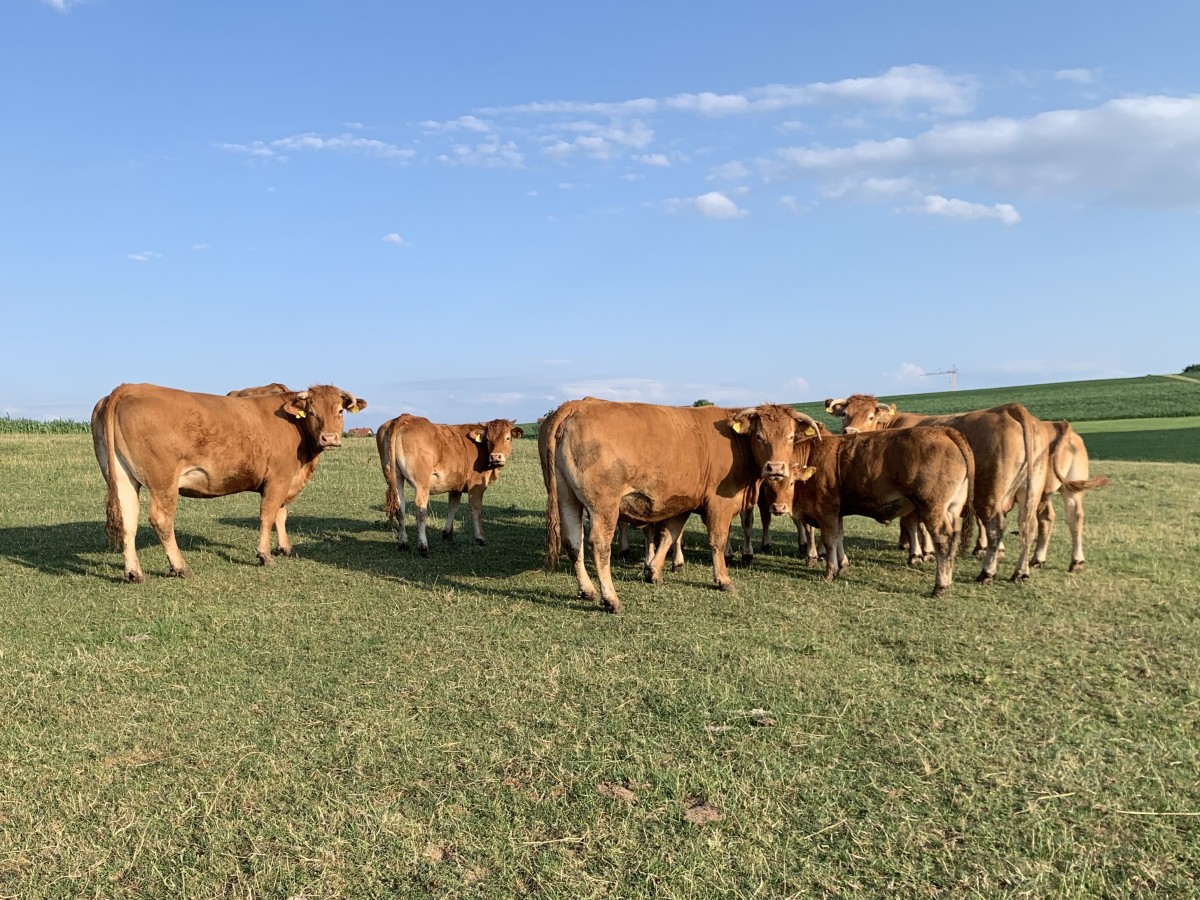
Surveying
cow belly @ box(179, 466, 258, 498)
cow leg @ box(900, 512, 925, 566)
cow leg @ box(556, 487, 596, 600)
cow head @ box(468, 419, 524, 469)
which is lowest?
cow leg @ box(900, 512, 925, 566)

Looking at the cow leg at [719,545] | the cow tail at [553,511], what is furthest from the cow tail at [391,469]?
the cow leg at [719,545]

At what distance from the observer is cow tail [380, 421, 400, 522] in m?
10.7

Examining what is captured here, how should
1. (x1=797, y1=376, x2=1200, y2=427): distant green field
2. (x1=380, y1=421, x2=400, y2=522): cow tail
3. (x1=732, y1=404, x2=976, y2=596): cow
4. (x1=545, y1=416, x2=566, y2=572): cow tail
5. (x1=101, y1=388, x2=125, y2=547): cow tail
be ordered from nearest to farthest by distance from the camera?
(x1=545, y1=416, x2=566, y2=572): cow tail < (x1=732, y1=404, x2=976, y2=596): cow < (x1=101, y1=388, x2=125, y2=547): cow tail < (x1=380, y1=421, x2=400, y2=522): cow tail < (x1=797, y1=376, x2=1200, y2=427): distant green field

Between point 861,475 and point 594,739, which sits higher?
point 861,475

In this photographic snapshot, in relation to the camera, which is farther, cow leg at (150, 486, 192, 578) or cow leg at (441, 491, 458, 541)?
cow leg at (441, 491, 458, 541)

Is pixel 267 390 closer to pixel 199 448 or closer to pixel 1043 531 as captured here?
pixel 199 448

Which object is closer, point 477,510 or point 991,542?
point 991,542

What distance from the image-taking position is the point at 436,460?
1102 centimetres

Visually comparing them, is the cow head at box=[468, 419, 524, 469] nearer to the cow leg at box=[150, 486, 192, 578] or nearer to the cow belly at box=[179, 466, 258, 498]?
the cow belly at box=[179, 466, 258, 498]

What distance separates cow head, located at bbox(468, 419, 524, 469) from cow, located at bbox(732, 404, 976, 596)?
3.99m

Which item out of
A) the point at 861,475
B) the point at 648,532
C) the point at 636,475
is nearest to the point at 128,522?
the point at 636,475

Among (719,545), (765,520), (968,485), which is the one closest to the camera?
(968,485)

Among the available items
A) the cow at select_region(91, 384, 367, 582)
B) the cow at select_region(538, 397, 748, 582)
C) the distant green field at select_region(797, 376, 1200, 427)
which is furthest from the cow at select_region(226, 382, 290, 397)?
the distant green field at select_region(797, 376, 1200, 427)

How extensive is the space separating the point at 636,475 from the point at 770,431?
61.9 inches
